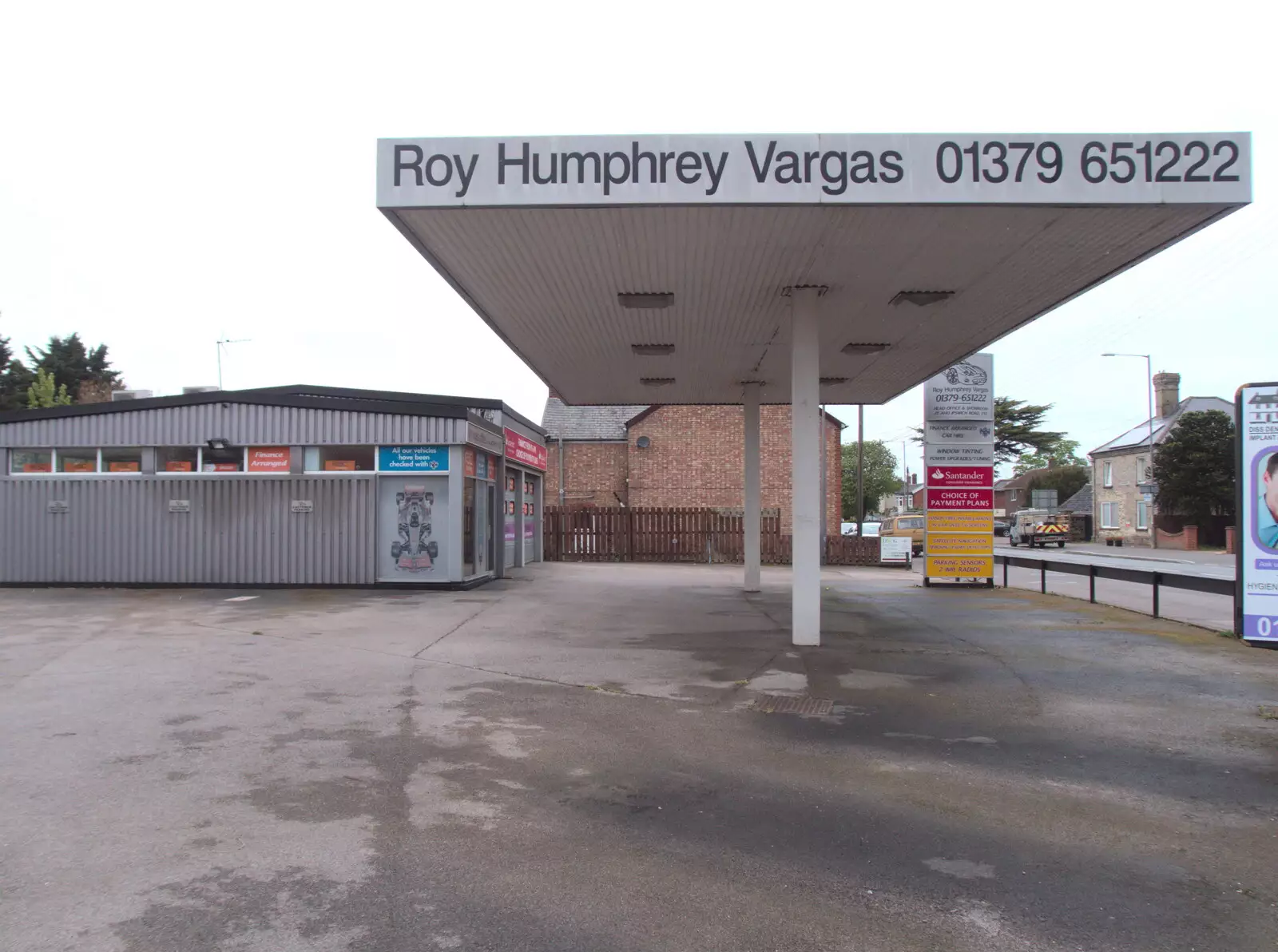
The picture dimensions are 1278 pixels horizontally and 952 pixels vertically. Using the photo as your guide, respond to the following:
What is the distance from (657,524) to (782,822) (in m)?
25.3

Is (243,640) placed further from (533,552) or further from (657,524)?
(657,524)

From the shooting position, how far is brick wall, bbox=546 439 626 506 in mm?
38031

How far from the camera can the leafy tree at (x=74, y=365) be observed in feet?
198

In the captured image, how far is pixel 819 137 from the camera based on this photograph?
7934 millimetres

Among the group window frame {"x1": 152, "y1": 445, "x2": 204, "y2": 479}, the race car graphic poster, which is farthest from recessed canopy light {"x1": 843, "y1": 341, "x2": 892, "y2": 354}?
window frame {"x1": 152, "y1": 445, "x2": 204, "y2": 479}

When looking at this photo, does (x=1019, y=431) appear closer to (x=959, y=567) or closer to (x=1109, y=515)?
(x=1109, y=515)

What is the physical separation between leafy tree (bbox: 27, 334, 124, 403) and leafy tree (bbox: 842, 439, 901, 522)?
66.8m

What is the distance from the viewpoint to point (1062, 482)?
84500 mm

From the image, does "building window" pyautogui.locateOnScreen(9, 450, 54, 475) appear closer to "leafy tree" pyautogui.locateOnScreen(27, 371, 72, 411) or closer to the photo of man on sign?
the photo of man on sign

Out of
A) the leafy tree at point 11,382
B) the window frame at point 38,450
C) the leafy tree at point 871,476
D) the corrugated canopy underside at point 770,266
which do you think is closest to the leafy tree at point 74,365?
the leafy tree at point 11,382

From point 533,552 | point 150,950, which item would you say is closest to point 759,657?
point 150,950

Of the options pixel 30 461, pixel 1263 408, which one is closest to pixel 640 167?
pixel 1263 408

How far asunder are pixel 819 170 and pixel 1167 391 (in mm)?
53942

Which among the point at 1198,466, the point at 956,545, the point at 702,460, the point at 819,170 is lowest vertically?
the point at 956,545
